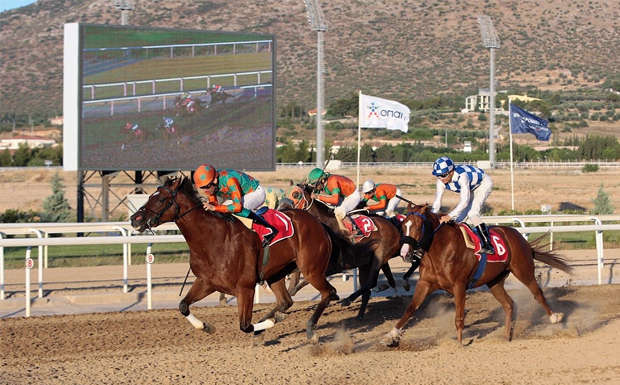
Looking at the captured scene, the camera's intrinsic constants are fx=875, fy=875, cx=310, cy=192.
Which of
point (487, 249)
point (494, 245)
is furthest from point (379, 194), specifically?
point (487, 249)

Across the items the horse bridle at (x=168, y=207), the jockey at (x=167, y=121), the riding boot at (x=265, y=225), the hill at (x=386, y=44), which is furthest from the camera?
the hill at (x=386, y=44)

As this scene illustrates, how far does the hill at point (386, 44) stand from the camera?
8319cm

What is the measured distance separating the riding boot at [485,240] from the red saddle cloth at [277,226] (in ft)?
5.55

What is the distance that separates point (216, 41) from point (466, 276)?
13220mm

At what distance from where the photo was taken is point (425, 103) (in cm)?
7250

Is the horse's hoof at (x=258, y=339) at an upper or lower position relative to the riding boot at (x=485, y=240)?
lower

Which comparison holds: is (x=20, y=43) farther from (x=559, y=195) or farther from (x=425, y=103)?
(x=559, y=195)

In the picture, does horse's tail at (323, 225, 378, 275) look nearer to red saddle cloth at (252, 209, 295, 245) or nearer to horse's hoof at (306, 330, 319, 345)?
red saddle cloth at (252, 209, 295, 245)

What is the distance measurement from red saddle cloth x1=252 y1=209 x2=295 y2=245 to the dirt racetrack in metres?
0.93

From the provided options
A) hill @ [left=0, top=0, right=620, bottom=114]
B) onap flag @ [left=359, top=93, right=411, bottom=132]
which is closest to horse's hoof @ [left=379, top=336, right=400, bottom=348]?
onap flag @ [left=359, top=93, right=411, bottom=132]

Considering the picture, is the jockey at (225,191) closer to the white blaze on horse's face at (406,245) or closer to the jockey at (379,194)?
the white blaze on horse's face at (406,245)

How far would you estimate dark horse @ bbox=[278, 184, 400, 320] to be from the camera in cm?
888

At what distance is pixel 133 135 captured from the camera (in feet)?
61.3

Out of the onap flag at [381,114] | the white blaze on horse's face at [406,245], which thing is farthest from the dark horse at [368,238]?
the onap flag at [381,114]
